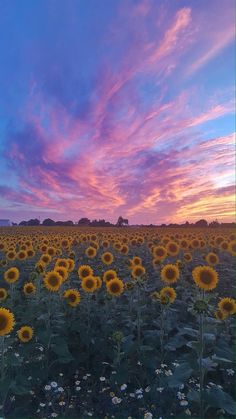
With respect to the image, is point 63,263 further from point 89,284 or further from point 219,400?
point 219,400

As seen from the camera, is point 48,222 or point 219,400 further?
point 48,222

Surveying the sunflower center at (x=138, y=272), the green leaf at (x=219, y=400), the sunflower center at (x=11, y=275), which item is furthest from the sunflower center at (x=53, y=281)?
the green leaf at (x=219, y=400)

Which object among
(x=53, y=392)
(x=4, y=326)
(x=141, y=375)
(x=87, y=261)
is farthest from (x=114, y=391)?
(x=87, y=261)

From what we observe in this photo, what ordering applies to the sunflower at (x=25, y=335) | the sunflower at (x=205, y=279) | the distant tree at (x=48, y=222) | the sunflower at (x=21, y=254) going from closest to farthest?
→ the sunflower at (x=205, y=279) < the sunflower at (x=25, y=335) < the sunflower at (x=21, y=254) < the distant tree at (x=48, y=222)

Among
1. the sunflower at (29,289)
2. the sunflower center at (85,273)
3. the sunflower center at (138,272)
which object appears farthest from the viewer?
the sunflower center at (85,273)

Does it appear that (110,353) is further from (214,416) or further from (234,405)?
(234,405)

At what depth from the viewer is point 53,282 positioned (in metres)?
8.40

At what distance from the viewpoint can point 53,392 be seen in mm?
6605

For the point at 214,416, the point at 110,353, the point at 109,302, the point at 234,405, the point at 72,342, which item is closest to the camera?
the point at 234,405

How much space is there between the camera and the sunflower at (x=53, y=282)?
828 centimetres

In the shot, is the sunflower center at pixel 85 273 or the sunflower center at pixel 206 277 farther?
the sunflower center at pixel 85 273

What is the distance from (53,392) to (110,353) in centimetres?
135

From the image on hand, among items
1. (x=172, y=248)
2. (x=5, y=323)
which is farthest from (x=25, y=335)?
(x=172, y=248)

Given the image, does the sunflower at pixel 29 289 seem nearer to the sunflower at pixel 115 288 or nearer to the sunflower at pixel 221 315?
the sunflower at pixel 115 288
